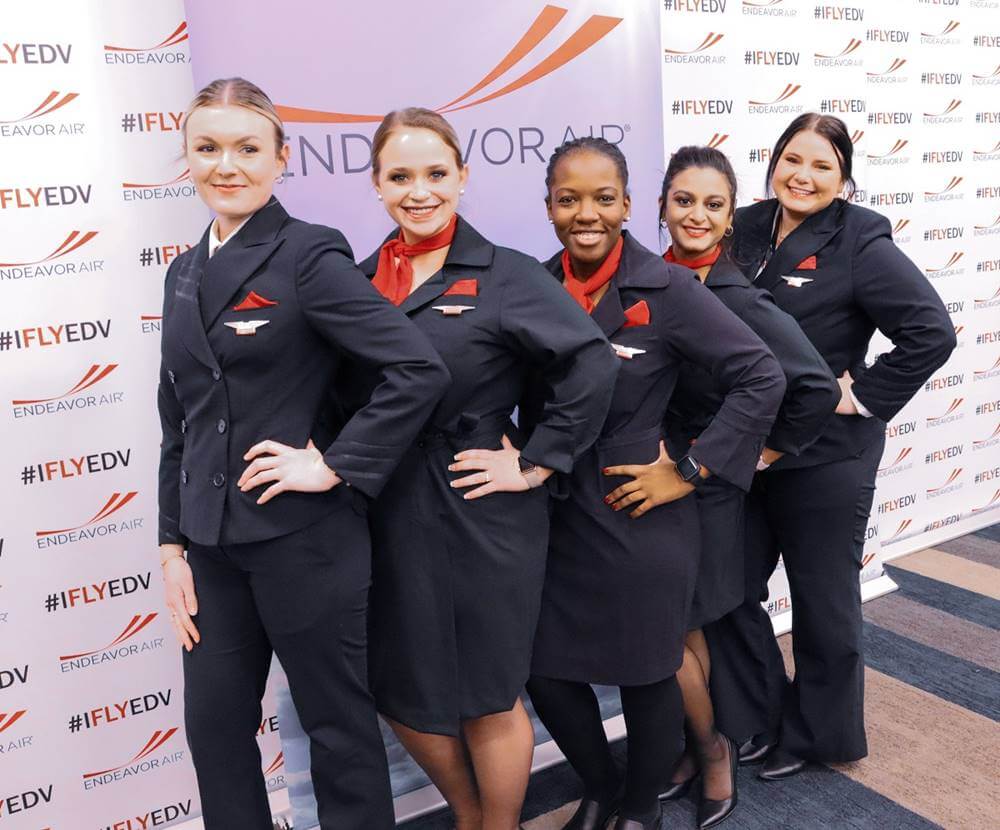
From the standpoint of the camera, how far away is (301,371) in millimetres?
1569

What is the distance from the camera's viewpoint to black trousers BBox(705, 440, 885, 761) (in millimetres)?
2264

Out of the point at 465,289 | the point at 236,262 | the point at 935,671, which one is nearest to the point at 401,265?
the point at 465,289

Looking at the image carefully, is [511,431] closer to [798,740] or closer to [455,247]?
[455,247]

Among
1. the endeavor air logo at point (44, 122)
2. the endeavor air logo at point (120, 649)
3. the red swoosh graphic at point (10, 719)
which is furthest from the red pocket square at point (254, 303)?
the red swoosh graphic at point (10, 719)

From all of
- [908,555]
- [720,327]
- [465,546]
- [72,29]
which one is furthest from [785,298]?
[908,555]

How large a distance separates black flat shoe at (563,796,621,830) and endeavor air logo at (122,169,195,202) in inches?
69.9

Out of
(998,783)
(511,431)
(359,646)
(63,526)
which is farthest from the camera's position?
(998,783)

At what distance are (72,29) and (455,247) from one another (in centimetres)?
102

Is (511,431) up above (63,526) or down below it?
above

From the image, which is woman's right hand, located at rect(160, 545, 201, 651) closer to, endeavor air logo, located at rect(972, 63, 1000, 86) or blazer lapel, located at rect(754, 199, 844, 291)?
blazer lapel, located at rect(754, 199, 844, 291)

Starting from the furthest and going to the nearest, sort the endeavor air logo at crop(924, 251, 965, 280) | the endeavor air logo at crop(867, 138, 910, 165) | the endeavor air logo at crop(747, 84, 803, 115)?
1. the endeavor air logo at crop(924, 251, 965, 280)
2. the endeavor air logo at crop(867, 138, 910, 165)
3. the endeavor air logo at crop(747, 84, 803, 115)

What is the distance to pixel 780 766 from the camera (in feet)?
7.89

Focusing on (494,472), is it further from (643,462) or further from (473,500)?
(643,462)

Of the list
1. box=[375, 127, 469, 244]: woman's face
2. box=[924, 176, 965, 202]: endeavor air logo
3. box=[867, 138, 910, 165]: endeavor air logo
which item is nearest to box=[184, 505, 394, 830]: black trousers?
box=[375, 127, 469, 244]: woman's face
